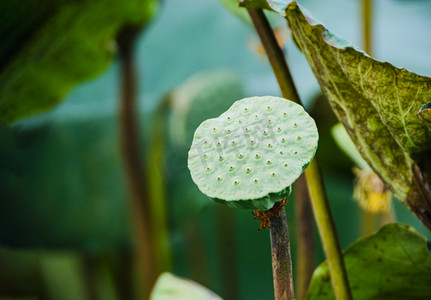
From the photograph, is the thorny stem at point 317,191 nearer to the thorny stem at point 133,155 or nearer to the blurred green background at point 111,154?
the thorny stem at point 133,155

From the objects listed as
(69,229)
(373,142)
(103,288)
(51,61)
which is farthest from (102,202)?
(373,142)

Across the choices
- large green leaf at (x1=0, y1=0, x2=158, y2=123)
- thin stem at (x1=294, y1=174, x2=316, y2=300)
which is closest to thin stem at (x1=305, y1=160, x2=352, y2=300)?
thin stem at (x1=294, y1=174, x2=316, y2=300)

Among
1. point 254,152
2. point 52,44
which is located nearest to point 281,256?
point 254,152

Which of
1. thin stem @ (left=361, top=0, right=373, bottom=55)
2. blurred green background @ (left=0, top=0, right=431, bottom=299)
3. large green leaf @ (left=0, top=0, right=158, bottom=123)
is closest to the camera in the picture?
large green leaf @ (left=0, top=0, right=158, bottom=123)

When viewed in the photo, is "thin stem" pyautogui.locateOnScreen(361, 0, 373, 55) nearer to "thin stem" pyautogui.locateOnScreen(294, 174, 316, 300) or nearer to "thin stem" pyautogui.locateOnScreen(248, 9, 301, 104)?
"thin stem" pyautogui.locateOnScreen(294, 174, 316, 300)

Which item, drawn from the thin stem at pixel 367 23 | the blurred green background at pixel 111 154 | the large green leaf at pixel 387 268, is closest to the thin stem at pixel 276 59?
the large green leaf at pixel 387 268

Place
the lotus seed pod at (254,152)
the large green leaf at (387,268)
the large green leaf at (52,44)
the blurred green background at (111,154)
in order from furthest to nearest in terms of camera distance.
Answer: the blurred green background at (111,154)
the large green leaf at (52,44)
the large green leaf at (387,268)
the lotus seed pod at (254,152)
